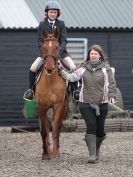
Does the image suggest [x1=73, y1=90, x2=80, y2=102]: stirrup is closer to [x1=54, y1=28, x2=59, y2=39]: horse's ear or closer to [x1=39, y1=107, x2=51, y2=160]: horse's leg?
[x1=39, y1=107, x2=51, y2=160]: horse's leg

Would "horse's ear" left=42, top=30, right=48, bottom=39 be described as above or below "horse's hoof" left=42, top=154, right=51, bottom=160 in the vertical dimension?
above

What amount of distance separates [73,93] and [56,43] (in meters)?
1.17

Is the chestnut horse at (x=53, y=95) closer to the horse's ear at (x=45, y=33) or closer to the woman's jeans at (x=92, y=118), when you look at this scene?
the horse's ear at (x=45, y=33)

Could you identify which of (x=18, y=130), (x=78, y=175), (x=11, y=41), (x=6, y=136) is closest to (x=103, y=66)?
(x=78, y=175)

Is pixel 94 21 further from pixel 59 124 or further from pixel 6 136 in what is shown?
pixel 59 124

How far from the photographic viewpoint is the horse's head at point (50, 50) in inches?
534

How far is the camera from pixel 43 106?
1403 cm

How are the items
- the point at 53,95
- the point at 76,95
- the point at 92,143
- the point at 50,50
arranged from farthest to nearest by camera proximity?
the point at 76,95, the point at 53,95, the point at 50,50, the point at 92,143

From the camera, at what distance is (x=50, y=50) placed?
13.7 meters

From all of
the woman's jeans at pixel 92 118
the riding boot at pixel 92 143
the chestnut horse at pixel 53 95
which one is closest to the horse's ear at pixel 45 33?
the chestnut horse at pixel 53 95

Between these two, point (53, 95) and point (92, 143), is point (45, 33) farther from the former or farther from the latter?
point (92, 143)

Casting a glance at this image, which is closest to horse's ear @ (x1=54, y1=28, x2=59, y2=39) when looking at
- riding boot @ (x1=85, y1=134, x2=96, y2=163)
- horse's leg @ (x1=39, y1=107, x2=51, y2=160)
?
horse's leg @ (x1=39, y1=107, x2=51, y2=160)

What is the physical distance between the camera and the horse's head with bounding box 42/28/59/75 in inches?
534

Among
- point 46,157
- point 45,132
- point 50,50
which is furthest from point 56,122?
point 50,50
